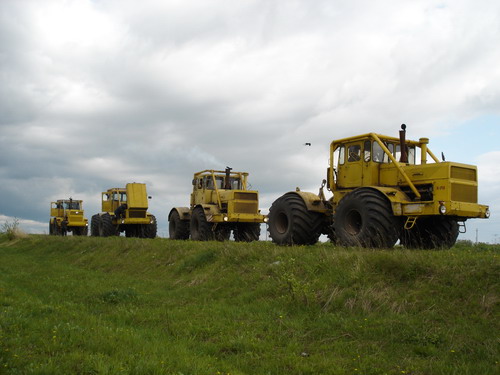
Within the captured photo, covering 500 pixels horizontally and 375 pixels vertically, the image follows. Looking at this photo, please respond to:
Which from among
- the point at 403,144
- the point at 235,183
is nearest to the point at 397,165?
the point at 403,144

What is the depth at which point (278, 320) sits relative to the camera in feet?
26.8

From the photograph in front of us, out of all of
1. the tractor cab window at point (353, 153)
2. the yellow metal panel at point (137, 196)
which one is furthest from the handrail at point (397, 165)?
the yellow metal panel at point (137, 196)

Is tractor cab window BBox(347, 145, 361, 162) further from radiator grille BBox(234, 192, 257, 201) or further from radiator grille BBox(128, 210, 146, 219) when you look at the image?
radiator grille BBox(128, 210, 146, 219)

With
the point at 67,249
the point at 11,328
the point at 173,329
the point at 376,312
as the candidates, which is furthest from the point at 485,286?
the point at 67,249

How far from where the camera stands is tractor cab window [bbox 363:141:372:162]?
13.4 meters

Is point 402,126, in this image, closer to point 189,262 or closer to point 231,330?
point 189,262

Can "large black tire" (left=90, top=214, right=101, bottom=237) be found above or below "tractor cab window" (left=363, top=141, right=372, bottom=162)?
below

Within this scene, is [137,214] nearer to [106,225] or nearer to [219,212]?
[106,225]

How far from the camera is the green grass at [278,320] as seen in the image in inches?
240

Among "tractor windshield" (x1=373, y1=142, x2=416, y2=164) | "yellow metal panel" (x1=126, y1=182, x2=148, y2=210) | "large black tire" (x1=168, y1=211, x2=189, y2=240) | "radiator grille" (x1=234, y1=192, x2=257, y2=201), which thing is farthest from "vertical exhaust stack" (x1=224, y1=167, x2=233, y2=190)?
"tractor windshield" (x1=373, y1=142, x2=416, y2=164)

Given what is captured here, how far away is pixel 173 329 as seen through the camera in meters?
7.98

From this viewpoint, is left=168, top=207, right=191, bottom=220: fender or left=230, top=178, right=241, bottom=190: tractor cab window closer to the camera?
left=230, top=178, right=241, bottom=190: tractor cab window

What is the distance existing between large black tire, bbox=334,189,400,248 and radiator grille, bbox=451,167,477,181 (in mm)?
1713

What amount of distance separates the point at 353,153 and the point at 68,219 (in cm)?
3058
